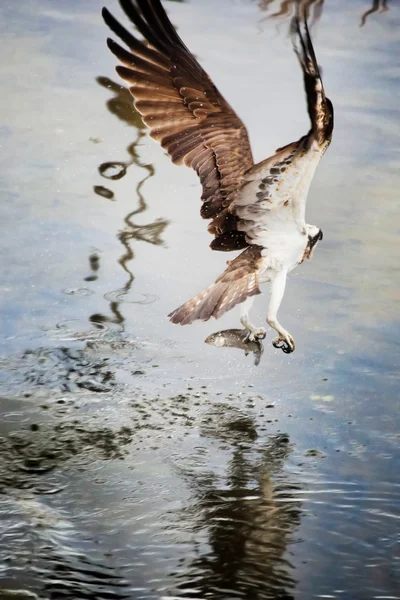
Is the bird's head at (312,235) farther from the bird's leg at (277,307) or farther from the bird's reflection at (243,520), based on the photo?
the bird's reflection at (243,520)

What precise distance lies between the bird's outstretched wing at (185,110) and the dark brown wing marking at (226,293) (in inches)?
5.7

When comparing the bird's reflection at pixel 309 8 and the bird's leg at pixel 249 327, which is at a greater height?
the bird's reflection at pixel 309 8

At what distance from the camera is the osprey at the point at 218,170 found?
4.03m

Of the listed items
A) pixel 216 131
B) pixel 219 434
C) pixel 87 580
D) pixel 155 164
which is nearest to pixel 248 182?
pixel 216 131

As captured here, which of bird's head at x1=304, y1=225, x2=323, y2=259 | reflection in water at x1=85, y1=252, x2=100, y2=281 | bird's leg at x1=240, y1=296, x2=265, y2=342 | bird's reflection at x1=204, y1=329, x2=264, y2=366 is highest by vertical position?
bird's head at x1=304, y1=225, x2=323, y2=259

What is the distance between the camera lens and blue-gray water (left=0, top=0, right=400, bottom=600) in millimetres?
A: 3203

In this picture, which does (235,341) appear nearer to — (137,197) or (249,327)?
(249,327)

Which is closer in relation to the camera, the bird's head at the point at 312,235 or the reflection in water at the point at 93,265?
the bird's head at the point at 312,235

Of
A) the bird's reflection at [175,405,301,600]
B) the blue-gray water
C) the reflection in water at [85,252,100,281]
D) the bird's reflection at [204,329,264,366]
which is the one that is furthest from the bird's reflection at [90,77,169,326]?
the bird's reflection at [175,405,301,600]

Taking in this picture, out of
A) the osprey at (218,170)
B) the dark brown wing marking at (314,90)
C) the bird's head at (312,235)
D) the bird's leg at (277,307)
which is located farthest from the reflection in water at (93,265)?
the dark brown wing marking at (314,90)

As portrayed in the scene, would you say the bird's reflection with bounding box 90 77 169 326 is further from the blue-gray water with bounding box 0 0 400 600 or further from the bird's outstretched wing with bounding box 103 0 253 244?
the bird's outstretched wing with bounding box 103 0 253 244

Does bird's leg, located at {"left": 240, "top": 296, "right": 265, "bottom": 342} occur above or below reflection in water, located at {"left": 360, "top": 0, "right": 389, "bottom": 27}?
below

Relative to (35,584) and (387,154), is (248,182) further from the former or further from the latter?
(387,154)

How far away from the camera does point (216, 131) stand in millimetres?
4234
